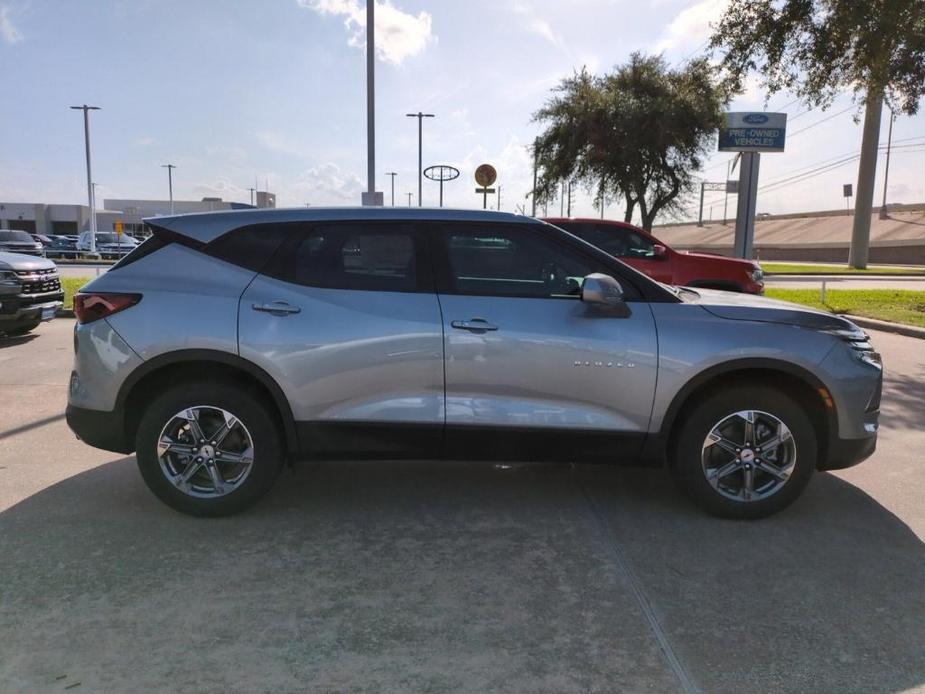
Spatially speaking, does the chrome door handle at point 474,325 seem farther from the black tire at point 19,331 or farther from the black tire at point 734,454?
the black tire at point 19,331

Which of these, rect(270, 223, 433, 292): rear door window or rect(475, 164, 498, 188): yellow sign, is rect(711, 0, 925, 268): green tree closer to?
rect(475, 164, 498, 188): yellow sign

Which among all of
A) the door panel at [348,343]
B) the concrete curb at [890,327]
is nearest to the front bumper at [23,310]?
the door panel at [348,343]

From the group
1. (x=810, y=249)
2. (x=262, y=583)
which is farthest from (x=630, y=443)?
(x=810, y=249)

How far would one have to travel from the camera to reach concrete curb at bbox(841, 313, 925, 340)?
37.7ft

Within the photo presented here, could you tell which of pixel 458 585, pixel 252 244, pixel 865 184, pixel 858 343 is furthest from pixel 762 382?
pixel 865 184

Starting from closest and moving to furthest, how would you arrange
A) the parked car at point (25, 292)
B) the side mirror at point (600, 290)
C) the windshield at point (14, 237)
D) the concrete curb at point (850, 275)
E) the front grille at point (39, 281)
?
the side mirror at point (600, 290) → the parked car at point (25, 292) → the front grille at point (39, 281) → the windshield at point (14, 237) → the concrete curb at point (850, 275)

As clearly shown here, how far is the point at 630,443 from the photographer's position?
155 inches

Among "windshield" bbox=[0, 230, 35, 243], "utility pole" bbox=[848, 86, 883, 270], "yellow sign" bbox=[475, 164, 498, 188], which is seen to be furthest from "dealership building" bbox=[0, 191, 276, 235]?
"yellow sign" bbox=[475, 164, 498, 188]

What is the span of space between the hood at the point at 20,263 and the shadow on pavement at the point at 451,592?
617cm

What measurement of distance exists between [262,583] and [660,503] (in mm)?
2417

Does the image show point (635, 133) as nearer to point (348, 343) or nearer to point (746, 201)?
point (746, 201)

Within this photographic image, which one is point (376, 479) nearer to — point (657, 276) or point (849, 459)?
point (849, 459)

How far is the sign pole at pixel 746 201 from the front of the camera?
26.8m

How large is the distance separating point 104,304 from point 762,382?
12.4 feet
